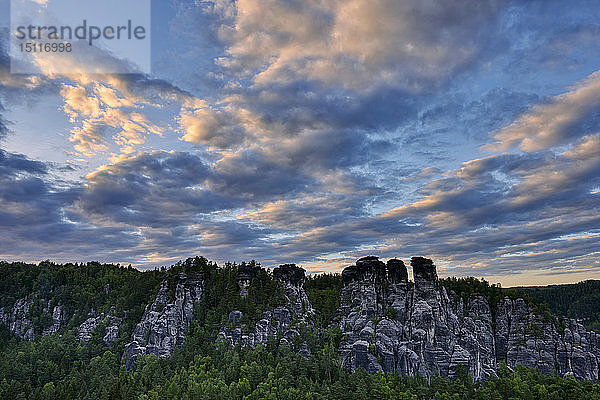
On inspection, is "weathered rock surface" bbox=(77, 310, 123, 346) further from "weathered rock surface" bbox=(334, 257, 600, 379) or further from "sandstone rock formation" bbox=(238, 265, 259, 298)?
"weathered rock surface" bbox=(334, 257, 600, 379)

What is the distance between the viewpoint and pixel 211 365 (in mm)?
110750

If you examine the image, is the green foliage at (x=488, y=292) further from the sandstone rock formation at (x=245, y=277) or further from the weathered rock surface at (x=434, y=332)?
the sandstone rock formation at (x=245, y=277)

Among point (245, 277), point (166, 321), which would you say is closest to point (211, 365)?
point (166, 321)

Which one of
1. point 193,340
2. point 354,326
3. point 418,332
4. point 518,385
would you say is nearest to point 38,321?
point 193,340

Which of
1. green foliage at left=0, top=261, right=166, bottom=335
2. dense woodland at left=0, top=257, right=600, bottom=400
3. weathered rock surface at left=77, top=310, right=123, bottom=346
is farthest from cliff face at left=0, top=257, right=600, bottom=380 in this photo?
green foliage at left=0, top=261, right=166, bottom=335

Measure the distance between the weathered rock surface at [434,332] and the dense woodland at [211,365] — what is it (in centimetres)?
586

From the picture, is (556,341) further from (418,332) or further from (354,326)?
(354,326)

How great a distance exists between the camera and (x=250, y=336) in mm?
122812

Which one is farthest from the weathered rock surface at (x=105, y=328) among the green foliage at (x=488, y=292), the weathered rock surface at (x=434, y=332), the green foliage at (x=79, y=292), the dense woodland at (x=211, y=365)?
the green foliage at (x=488, y=292)

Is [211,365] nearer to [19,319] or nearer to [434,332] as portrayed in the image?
[434,332]

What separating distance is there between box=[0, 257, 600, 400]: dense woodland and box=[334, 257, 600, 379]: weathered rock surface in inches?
231

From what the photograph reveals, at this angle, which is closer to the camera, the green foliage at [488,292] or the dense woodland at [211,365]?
the dense woodland at [211,365]

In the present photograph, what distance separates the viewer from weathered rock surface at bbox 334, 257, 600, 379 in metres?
107

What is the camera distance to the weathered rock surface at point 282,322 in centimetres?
12275
